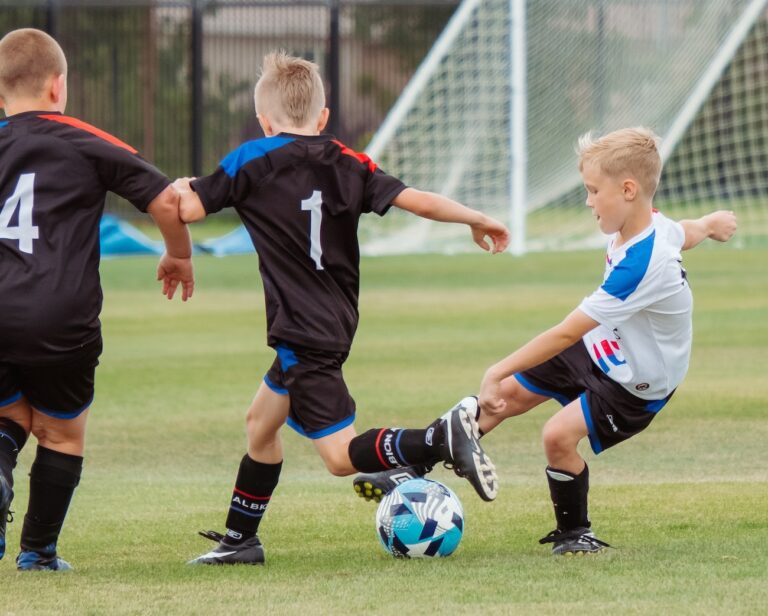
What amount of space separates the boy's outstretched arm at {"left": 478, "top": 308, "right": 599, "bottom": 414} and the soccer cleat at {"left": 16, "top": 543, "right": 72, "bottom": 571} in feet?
5.32

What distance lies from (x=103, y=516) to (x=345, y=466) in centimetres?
169

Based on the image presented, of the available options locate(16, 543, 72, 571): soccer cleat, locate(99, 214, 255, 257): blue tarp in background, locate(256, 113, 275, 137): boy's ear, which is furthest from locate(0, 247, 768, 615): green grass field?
locate(99, 214, 255, 257): blue tarp in background

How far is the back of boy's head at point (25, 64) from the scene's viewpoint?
5.21 meters

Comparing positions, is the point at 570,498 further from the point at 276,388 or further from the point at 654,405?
the point at 276,388

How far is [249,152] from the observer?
5230 mm

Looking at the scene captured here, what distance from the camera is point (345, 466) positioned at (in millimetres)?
5172

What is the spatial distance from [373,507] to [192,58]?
872 inches

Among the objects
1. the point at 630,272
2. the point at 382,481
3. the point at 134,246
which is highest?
the point at 630,272

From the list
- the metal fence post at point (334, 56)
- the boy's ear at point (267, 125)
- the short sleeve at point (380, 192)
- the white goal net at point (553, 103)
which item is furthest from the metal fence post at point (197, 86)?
the short sleeve at point (380, 192)

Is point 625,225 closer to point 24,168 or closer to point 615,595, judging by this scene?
point 615,595

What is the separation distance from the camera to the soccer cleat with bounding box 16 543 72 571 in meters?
5.31

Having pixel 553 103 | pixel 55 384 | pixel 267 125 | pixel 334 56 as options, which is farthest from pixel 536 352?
pixel 334 56

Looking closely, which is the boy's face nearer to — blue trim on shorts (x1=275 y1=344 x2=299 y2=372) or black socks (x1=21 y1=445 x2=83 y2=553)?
blue trim on shorts (x1=275 y1=344 x2=299 y2=372)

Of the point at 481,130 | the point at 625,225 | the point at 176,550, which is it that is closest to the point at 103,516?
the point at 176,550
